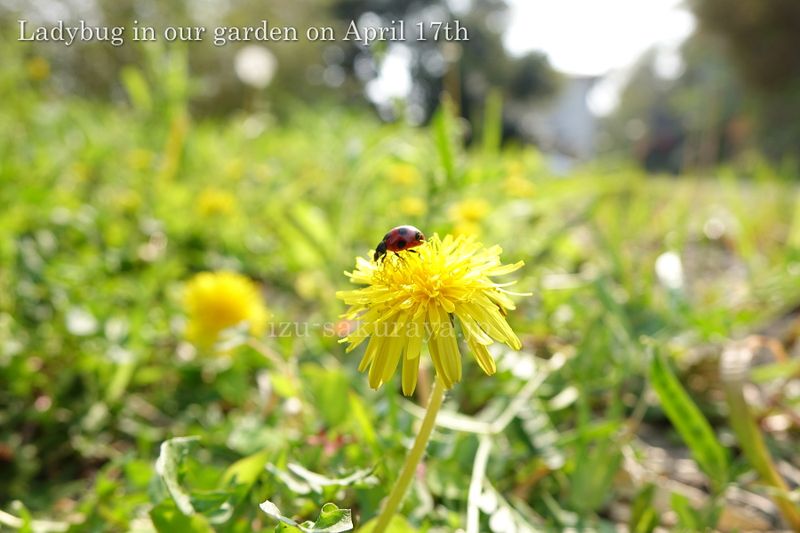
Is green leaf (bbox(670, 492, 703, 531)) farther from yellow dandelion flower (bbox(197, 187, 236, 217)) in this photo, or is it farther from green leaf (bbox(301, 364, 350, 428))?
yellow dandelion flower (bbox(197, 187, 236, 217))

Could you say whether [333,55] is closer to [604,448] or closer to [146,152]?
[146,152]

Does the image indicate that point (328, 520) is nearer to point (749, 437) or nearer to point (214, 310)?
point (749, 437)

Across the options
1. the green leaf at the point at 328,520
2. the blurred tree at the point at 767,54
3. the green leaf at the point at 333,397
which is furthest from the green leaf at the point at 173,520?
the blurred tree at the point at 767,54

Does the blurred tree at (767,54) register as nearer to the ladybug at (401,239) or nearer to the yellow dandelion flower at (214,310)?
the yellow dandelion flower at (214,310)

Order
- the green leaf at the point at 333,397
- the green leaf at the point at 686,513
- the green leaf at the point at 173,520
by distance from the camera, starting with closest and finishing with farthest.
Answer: the green leaf at the point at 173,520 → the green leaf at the point at 686,513 → the green leaf at the point at 333,397

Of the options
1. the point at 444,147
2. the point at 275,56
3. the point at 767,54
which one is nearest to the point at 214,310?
the point at 444,147

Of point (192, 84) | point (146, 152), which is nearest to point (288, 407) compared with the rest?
point (192, 84)
